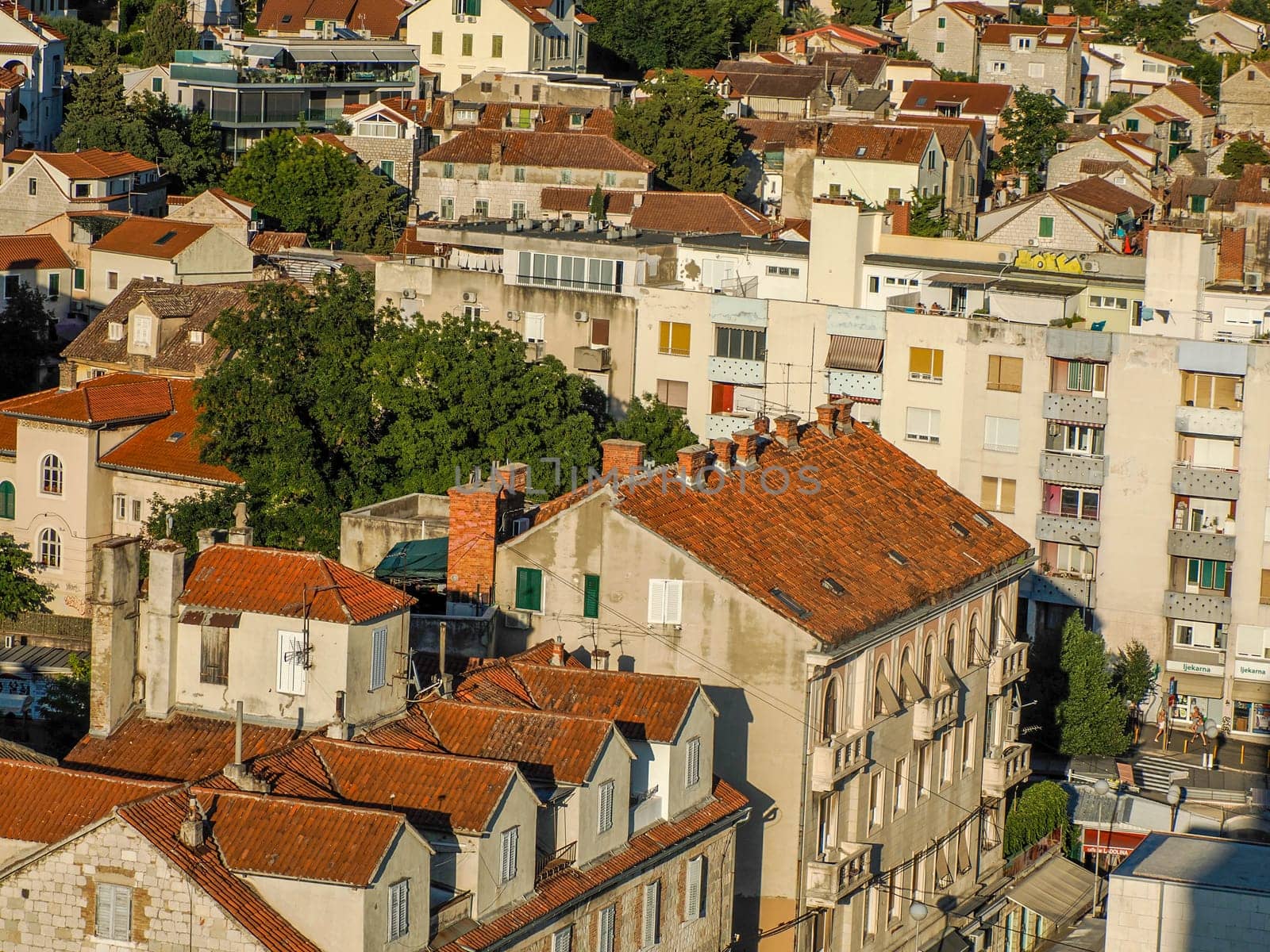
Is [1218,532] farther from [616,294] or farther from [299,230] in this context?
[299,230]

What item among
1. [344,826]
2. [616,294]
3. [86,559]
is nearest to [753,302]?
[616,294]

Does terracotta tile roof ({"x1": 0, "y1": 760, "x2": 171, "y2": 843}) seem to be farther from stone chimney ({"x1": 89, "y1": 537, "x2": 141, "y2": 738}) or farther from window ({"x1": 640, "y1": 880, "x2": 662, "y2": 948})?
window ({"x1": 640, "y1": 880, "x2": 662, "y2": 948})

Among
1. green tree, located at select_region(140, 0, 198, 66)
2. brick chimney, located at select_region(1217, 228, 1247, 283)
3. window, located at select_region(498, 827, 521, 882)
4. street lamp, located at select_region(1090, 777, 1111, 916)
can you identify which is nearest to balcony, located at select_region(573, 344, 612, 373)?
brick chimney, located at select_region(1217, 228, 1247, 283)

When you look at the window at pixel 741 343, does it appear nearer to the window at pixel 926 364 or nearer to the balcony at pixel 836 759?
the window at pixel 926 364

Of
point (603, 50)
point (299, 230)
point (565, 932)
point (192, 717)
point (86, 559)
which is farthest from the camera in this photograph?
point (603, 50)

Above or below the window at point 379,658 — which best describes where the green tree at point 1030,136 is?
above

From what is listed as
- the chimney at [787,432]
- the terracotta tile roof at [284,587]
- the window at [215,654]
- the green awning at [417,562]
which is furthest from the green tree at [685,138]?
the window at [215,654]
